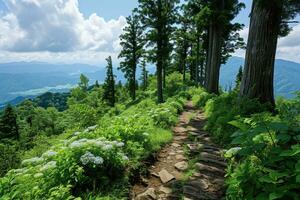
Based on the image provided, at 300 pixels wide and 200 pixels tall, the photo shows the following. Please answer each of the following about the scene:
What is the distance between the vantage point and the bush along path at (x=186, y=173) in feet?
14.3

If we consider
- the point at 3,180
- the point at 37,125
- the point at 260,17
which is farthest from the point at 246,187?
the point at 37,125

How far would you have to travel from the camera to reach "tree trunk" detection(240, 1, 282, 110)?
26.0ft

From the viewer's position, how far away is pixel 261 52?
322 inches

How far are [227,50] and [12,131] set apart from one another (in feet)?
135

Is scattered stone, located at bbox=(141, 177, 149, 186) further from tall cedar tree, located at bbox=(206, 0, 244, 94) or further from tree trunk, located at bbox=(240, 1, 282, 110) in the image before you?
tall cedar tree, located at bbox=(206, 0, 244, 94)

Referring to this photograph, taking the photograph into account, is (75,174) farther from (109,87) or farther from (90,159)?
(109,87)

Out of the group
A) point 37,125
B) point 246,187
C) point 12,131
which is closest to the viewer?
point 246,187

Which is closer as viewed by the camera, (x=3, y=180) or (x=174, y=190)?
(x=3, y=180)

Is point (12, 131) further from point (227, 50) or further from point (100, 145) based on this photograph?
point (100, 145)

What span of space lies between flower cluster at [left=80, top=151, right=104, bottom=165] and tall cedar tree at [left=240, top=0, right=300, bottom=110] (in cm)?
587

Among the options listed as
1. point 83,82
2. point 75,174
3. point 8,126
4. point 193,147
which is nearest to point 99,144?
point 75,174

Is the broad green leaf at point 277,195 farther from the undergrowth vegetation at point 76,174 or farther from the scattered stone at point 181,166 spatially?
the scattered stone at point 181,166

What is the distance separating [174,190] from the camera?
14.8 feet

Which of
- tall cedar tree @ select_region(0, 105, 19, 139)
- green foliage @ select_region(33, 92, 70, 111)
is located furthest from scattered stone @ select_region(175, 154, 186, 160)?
green foliage @ select_region(33, 92, 70, 111)
